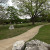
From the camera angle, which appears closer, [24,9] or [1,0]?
[1,0]

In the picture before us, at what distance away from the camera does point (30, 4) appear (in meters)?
23.9

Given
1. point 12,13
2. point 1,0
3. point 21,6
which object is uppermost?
point 1,0

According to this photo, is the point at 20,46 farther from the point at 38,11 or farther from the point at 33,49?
the point at 38,11

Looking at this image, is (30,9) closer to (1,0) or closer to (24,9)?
(24,9)

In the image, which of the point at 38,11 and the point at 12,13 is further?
the point at 12,13

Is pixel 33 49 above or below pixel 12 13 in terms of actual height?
above

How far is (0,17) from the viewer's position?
1766cm

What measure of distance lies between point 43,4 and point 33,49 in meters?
20.9

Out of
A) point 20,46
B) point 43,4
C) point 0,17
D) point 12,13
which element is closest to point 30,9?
point 43,4

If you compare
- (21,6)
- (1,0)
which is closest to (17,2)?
(21,6)

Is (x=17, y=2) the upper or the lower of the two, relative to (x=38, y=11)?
upper

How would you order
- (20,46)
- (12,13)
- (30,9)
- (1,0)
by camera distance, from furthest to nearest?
(12,13) → (30,9) → (1,0) → (20,46)

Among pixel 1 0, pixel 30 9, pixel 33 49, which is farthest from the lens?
pixel 30 9

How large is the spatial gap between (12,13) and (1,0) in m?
10.4
